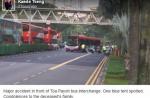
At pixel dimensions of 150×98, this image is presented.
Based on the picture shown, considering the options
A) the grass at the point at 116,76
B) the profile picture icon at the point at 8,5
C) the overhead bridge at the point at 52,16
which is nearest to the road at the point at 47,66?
the grass at the point at 116,76

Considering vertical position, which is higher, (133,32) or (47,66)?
(133,32)

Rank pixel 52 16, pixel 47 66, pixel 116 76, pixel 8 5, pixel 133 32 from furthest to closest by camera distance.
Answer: pixel 47 66 < pixel 116 76 < pixel 133 32 < pixel 52 16 < pixel 8 5

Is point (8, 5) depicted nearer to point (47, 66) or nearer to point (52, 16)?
point (52, 16)

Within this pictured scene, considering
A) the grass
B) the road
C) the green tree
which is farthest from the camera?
the road

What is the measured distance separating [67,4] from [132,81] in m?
1.76

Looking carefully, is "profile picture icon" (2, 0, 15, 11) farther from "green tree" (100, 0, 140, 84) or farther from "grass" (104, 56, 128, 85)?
"grass" (104, 56, 128, 85)

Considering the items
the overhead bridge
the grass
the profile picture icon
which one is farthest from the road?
the profile picture icon

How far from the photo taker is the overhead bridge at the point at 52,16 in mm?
10094

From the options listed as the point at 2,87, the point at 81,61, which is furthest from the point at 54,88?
the point at 81,61

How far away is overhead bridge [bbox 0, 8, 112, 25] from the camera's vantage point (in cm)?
1009

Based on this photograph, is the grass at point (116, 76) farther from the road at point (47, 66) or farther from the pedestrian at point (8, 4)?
the pedestrian at point (8, 4)

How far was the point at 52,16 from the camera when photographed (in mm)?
10719

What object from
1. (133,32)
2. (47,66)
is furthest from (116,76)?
(133,32)

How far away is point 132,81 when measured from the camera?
33.8 feet
